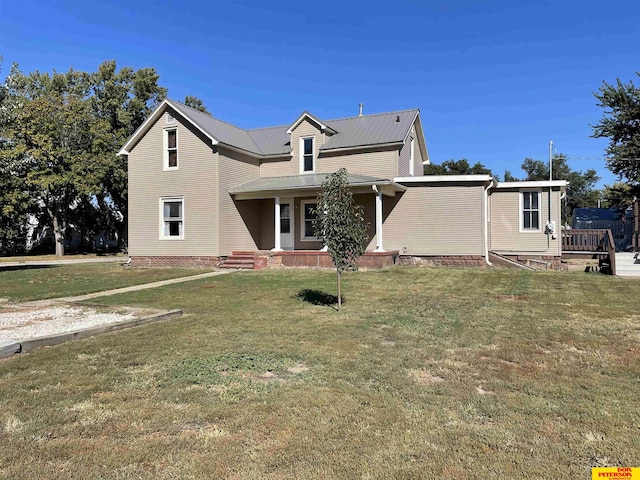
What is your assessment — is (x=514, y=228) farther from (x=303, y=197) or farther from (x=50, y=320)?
(x=50, y=320)

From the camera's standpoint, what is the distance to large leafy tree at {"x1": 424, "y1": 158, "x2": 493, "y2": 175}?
5278 centimetres

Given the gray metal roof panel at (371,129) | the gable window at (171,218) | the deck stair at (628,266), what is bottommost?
the deck stair at (628,266)

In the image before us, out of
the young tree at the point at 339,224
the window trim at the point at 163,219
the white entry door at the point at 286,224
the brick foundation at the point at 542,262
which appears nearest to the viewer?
the young tree at the point at 339,224

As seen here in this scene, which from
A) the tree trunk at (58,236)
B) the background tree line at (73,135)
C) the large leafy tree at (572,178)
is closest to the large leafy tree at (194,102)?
the background tree line at (73,135)

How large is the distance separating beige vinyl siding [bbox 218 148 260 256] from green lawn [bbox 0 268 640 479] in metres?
11.0

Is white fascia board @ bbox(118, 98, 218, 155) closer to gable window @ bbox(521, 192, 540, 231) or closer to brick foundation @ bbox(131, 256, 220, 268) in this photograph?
brick foundation @ bbox(131, 256, 220, 268)

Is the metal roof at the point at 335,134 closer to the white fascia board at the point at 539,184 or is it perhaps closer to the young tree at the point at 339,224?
the white fascia board at the point at 539,184

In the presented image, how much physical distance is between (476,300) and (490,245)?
968 cm

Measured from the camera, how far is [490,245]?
18.2 meters

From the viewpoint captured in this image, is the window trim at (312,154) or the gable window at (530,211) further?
the window trim at (312,154)

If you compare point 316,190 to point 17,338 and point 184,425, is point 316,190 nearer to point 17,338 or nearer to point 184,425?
point 17,338

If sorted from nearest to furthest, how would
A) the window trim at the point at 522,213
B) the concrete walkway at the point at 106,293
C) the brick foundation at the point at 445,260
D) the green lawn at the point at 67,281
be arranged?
1. the concrete walkway at the point at 106,293
2. the green lawn at the point at 67,281
3. the brick foundation at the point at 445,260
4. the window trim at the point at 522,213

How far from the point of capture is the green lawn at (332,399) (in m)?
2.85

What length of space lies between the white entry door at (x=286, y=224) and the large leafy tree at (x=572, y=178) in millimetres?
56428
